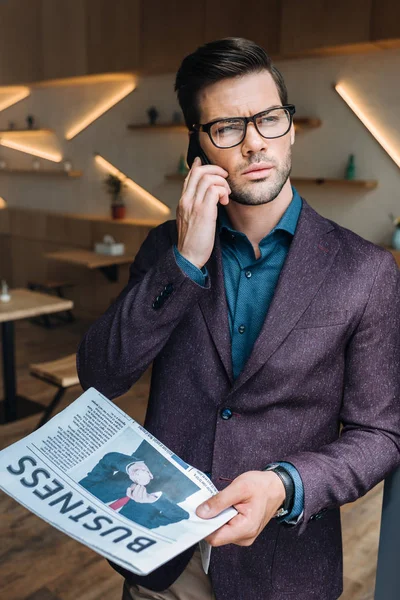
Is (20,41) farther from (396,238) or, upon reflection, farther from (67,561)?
(67,561)

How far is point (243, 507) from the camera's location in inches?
32.4

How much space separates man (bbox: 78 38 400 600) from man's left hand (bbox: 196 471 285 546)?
78mm

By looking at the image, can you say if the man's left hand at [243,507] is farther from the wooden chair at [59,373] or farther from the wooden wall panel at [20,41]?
the wooden wall panel at [20,41]

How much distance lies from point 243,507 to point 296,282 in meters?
0.42

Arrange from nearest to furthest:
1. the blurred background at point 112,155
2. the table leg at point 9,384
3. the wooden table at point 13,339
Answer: the blurred background at point 112,155, the wooden table at point 13,339, the table leg at point 9,384

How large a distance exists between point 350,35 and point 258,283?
136 inches

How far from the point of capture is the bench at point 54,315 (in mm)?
6093

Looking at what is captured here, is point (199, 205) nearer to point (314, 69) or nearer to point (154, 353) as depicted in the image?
point (154, 353)

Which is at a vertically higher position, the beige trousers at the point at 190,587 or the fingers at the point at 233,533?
the fingers at the point at 233,533

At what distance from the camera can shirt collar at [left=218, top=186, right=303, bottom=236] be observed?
3.68ft

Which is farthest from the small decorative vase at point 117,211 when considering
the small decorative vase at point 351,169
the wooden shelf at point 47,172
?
the small decorative vase at point 351,169

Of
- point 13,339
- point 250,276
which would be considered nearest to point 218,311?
point 250,276

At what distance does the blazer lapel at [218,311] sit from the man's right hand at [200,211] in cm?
9

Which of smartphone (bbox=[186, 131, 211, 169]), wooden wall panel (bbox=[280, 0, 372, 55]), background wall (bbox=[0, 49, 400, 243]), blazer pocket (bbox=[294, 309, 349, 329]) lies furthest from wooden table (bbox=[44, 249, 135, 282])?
blazer pocket (bbox=[294, 309, 349, 329])
